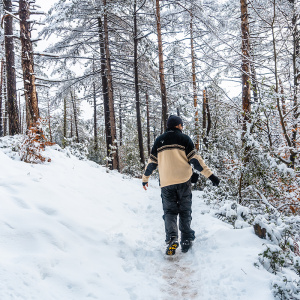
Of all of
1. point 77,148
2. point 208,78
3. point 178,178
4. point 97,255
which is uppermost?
point 208,78

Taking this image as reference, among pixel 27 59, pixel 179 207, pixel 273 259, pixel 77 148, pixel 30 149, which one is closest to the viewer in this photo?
pixel 273 259

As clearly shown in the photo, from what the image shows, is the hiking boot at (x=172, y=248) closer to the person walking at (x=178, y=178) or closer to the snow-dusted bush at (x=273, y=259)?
the person walking at (x=178, y=178)

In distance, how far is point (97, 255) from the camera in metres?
3.28

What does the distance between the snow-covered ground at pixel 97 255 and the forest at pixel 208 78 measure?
2.73 ft

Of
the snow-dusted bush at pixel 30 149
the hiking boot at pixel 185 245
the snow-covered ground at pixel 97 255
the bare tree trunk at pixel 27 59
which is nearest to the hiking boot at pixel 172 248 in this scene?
the snow-covered ground at pixel 97 255

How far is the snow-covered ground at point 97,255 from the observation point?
245cm

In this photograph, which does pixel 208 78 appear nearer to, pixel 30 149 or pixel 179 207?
pixel 179 207

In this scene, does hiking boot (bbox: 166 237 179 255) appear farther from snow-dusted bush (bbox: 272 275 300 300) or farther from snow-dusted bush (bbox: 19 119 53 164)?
snow-dusted bush (bbox: 19 119 53 164)

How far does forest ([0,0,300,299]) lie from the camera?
420 cm

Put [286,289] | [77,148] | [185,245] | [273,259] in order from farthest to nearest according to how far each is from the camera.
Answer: [77,148] → [185,245] → [273,259] → [286,289]

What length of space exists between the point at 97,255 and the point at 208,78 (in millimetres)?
4246

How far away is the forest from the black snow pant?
869 mm

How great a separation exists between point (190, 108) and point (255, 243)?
364 inches

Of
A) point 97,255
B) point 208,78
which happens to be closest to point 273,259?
point 97,255
